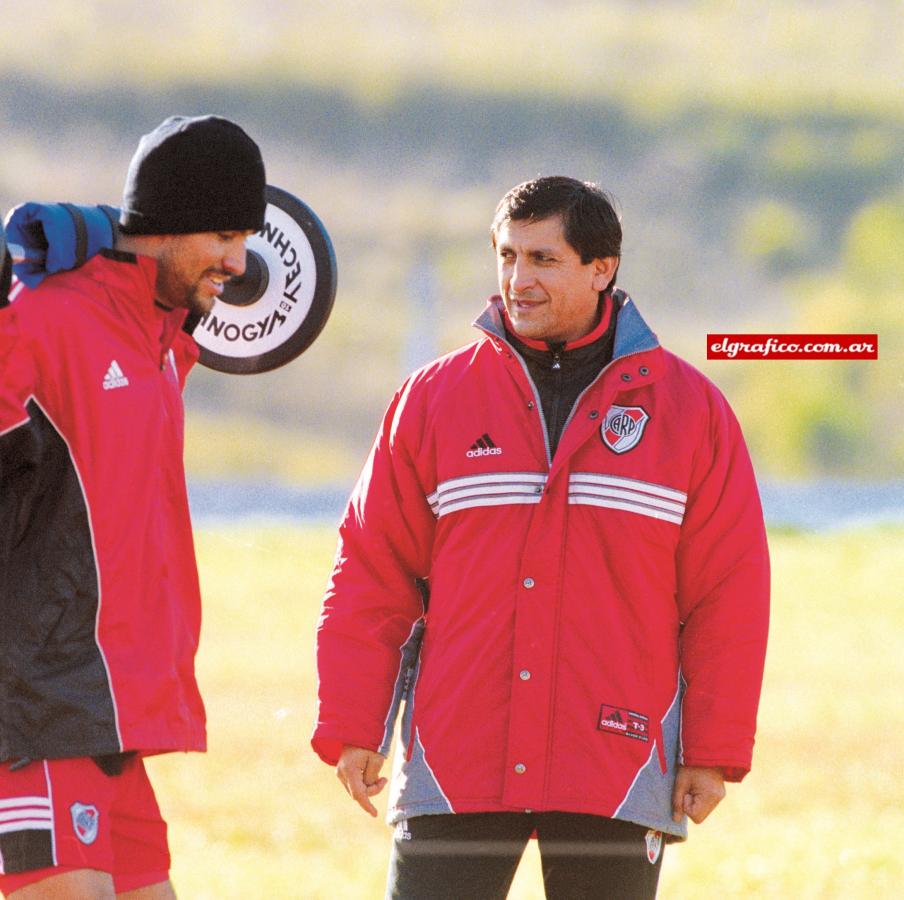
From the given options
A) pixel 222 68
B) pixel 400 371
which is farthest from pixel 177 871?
pixel 222 68

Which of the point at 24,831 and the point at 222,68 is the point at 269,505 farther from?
the point at 24,831

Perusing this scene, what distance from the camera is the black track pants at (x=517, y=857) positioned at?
2.58 m

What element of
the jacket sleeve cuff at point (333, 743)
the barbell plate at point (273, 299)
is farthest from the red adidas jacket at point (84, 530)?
the barbell plate at point (273, 299)

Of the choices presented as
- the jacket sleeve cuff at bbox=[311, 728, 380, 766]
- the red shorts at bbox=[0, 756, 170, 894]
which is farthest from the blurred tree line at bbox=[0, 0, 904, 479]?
the red shorts at bbox=[0, 756, 170, 894]

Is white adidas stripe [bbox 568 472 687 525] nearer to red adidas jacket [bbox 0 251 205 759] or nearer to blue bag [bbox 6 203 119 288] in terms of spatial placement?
red adidas jacket [bbox 0 251 205 759]

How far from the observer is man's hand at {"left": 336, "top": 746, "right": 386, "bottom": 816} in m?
2.69

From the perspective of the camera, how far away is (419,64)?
31.1 m

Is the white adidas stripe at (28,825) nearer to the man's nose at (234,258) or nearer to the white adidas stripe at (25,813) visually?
the white adidas stripe at (25,813)

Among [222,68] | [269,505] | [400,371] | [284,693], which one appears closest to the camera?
[284,693]

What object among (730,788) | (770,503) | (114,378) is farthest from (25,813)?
(770,503)

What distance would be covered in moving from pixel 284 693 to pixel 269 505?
40.9ft

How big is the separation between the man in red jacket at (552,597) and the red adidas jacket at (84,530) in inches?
17.8

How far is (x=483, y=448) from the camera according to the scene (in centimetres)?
267

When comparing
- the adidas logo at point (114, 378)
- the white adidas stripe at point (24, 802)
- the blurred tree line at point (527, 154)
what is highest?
the blurred tree line at point (527, 154)
